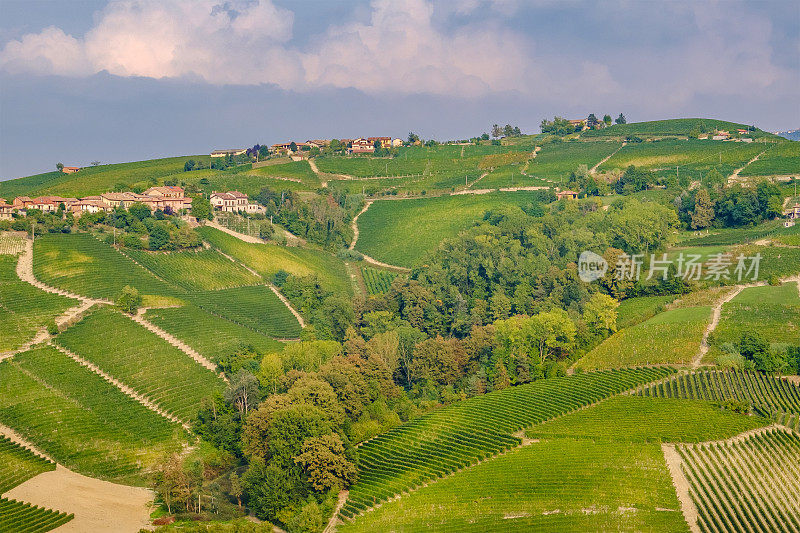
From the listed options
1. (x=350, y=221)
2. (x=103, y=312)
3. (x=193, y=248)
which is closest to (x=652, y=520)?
(x=103, y=312)

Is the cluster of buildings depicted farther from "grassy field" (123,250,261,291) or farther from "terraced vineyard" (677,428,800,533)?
"terraced vineyard" (677,428,800,533)

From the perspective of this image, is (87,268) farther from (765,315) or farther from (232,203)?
(765,315)

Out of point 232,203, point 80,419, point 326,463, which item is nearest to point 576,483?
point 326,463

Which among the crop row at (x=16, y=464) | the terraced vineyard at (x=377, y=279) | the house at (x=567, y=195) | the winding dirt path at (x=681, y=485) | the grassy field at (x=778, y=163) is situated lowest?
the crop row at (x=16, y=464)

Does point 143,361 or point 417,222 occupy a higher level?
point 417,222

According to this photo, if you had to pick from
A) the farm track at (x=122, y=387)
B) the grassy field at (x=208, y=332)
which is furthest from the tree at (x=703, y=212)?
the farm track at (x=122, y=387)

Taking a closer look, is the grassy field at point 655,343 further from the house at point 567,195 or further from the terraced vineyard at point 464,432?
the house at point 567,195
